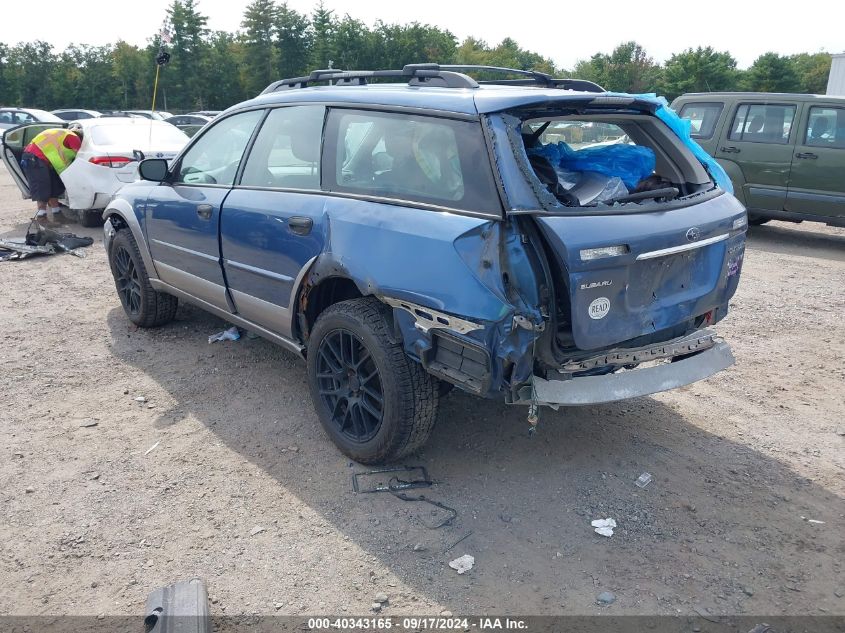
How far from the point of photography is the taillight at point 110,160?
9492 millimetres

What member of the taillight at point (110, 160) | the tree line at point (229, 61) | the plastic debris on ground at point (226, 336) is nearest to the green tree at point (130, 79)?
the tree line at point (229, 61)

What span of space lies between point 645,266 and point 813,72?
62.2 meters

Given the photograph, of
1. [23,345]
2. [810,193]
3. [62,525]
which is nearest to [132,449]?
[62,525]

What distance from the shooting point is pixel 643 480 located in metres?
3.53

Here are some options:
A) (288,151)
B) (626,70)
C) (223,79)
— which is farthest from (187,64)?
(288,151)

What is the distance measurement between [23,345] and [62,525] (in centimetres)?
285

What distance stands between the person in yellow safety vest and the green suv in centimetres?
879

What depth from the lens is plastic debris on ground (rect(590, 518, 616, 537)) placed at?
3.12 metres

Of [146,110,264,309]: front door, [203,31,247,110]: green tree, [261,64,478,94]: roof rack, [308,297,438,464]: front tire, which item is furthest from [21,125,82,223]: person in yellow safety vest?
[203,31,247,110]: green tree

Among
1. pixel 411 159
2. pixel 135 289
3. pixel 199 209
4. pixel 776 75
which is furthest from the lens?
pixel 776 75

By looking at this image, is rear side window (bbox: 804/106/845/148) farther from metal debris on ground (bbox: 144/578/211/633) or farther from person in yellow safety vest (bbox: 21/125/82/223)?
person in yellow safety vest (bbox: 21/125/82/223)

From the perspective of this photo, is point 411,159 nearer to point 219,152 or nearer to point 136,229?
point 219,152

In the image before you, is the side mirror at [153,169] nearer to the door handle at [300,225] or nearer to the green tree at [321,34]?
the door handle at [300,225]

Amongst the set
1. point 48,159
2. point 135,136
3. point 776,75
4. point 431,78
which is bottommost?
point 48,159
